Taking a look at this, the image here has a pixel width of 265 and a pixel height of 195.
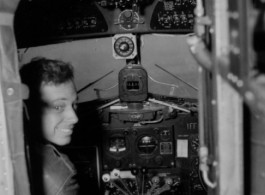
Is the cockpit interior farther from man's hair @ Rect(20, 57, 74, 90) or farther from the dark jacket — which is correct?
the dark jacket

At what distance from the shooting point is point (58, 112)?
2.48 meters

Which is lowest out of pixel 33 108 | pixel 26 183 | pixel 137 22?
pixel 26 183

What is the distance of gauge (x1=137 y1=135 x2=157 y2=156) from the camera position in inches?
142

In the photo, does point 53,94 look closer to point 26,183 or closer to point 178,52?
point 26,183

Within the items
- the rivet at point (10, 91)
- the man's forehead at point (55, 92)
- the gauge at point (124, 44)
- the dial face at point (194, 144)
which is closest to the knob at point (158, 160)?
the dial face at point (194, 144)

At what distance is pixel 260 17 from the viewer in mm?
1002

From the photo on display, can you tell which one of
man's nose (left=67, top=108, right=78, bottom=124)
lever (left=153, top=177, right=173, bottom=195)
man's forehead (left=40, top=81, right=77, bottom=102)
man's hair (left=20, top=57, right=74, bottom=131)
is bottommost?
lever (left=153, top=177, right=173, bottom=195)

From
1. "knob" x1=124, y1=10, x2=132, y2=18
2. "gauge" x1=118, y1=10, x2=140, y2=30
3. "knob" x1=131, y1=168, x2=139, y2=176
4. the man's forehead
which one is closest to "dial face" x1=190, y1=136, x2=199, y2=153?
"knob" x1=131, y1=168, x2=139, y2=176

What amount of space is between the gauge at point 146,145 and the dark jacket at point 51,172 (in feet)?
4.84

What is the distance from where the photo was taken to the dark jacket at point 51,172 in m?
2.02

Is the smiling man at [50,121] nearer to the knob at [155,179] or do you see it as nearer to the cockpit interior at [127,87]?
the cockpit interior at [127,87]

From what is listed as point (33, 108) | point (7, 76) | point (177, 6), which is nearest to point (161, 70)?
point (177, 6)

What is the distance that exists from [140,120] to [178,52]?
3.47 ft

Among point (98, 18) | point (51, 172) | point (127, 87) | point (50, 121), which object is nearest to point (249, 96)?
point (51, 172)
